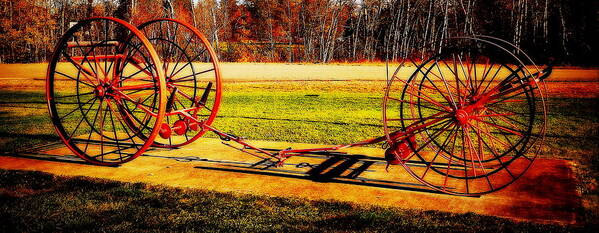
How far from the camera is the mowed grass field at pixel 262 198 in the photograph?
436 cm

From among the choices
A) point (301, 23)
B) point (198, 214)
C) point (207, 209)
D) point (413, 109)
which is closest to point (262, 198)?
point (207, 209)

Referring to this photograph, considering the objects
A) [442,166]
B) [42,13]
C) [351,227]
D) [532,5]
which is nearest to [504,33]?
[532,5]

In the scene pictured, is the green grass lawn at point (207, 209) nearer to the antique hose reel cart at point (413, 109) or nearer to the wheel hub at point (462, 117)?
the antique hose reel cart at point (413, 109)

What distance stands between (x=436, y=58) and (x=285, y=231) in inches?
94.8

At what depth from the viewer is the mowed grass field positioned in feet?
14.3

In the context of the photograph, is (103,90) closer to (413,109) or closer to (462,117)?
(413,109)

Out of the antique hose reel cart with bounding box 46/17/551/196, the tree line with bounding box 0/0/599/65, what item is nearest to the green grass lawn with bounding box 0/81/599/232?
the antique hose reel cart with bounding box 46/17/551/196

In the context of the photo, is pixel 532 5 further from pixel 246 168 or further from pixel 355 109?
pixel 246 168

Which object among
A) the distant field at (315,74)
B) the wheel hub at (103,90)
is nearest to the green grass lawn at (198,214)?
the wheel hub at (103,90)

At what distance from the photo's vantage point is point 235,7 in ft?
174

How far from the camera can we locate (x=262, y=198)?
5.09m

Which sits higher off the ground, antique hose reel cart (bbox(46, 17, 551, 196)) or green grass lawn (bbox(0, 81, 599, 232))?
antique hose reel cart (bbox(46, 17, 551, 196))

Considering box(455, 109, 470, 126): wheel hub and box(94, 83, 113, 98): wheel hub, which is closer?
box(455, 109, 470, 126): wheel hub

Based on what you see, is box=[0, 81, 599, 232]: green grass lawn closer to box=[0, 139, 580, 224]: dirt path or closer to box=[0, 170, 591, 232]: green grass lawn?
box=[0, 170, 591, 232]: green grass lawn
